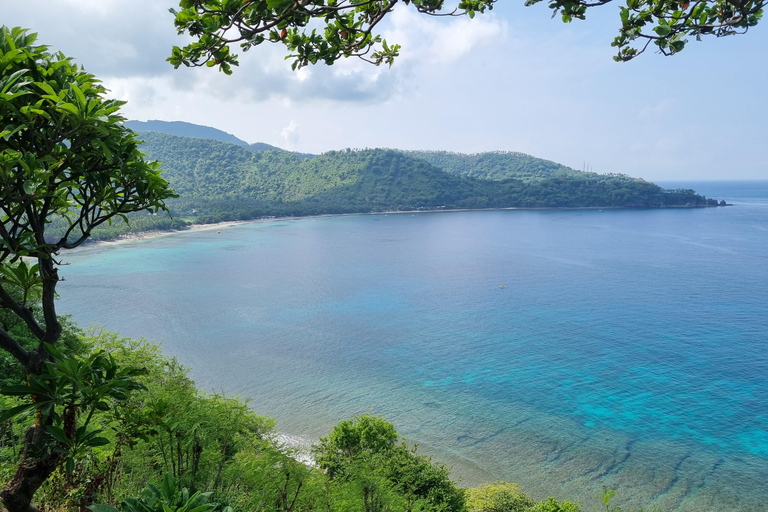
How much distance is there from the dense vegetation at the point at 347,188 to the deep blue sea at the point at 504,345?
62389 mm

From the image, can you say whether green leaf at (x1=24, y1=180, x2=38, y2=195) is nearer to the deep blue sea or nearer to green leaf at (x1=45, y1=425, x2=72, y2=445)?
green leaf at (x1=45, y1=425, x2=72, y2=445)

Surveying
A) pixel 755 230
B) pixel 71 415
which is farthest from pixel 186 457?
pixel 755 230

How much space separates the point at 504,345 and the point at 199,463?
3289cm

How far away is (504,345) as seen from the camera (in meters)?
38.4

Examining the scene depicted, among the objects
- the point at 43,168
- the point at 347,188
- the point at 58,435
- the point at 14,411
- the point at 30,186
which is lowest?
the point at 58,435

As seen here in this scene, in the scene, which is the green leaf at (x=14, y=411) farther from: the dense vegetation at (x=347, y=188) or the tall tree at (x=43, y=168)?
the dense vegetation at (x=347, y=188)

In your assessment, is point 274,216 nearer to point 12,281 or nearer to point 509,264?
point 509,264

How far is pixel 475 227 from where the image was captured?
110 meters

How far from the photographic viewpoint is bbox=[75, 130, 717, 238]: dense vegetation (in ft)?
459

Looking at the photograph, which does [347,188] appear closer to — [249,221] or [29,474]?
[249,221]

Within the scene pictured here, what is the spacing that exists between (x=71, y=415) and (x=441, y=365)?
1305 inches

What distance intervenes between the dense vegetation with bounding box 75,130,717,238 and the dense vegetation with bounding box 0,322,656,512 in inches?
4264

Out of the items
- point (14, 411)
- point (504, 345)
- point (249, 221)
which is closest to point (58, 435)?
point (14, 411)

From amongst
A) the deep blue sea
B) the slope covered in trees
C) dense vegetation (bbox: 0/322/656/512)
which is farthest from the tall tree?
the slope covered in trees
